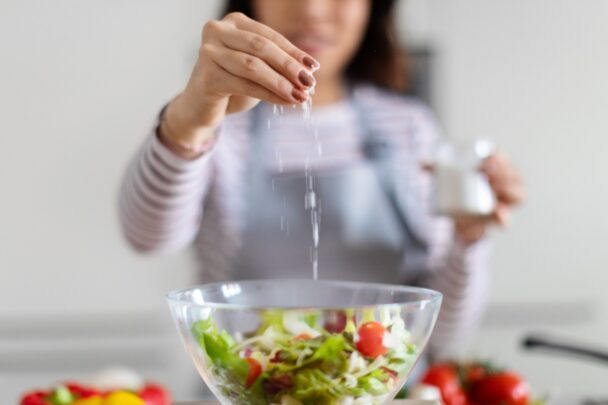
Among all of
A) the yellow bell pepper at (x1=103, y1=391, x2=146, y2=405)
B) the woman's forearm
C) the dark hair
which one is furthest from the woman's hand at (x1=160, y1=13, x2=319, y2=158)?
the dark hair

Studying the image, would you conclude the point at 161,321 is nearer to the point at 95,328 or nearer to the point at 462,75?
the point at 95,328

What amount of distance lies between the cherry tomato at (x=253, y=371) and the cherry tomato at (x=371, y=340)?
7cm

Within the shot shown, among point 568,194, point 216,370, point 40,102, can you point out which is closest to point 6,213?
point 40,102

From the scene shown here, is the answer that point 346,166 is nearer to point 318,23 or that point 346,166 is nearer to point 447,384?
point 318,23

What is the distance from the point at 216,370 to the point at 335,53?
958mm

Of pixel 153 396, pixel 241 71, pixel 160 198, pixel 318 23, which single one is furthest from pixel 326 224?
pixel 241 71

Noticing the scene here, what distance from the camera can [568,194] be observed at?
276cm

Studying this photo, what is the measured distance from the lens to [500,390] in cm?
130

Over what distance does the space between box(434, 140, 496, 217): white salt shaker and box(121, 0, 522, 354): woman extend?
0.07ft

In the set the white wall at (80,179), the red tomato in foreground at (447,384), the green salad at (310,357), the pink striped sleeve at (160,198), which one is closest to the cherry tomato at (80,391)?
the pink striped sleeve at (160,198)

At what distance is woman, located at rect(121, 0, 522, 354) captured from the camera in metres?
1.50

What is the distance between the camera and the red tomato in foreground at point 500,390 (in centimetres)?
128

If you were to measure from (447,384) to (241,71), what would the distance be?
0.70 metres

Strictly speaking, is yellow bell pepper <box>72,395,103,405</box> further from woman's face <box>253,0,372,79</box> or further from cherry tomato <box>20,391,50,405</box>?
woman's face <box>253,0,372,79</box>
